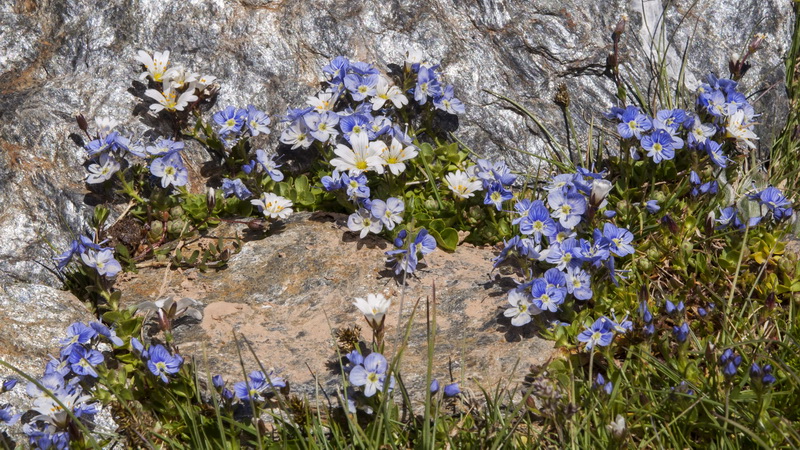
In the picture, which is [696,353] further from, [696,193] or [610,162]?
[610,162]

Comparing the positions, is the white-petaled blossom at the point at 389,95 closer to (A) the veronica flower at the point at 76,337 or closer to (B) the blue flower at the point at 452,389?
(B) the blue flower at the point at 452,389

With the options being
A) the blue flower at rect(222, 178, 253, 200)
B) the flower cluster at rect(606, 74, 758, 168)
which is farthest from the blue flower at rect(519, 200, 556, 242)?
the blue flower at rect(222, 178, 253, 200)

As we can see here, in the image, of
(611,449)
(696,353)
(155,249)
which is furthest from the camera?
(155,249)

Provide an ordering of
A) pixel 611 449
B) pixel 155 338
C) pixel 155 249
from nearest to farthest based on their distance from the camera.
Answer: pixel 611 449
pixel 155 338
pixel 155 249

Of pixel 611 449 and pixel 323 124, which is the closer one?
pixel 611 449

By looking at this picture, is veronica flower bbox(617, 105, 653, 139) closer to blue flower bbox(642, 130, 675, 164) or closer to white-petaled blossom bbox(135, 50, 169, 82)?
blue flower bbox(642, 130, 675, 164)

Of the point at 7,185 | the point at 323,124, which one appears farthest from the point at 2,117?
the point at 323,124

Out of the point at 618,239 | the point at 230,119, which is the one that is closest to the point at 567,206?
the point at 618,239

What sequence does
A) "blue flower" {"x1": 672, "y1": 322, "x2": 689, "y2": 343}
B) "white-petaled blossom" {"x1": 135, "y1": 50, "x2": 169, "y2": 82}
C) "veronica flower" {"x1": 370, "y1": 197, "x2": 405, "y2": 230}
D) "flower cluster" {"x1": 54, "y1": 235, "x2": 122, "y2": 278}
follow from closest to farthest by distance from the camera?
"blue flower" {"x1": 672, "y1": 322, "x2": 689, "y2": 343}
"flower cluster" {"x1": 54, "y1": 235, "x2": 122, "y2": 278}
"veronica flower" {"x1": 370, "y1": 197, "x2": 405, "y2": 230}
"white-petaled blossom" {"x1": 135, "y1": 50, "x2": 169, "y2": 82}
